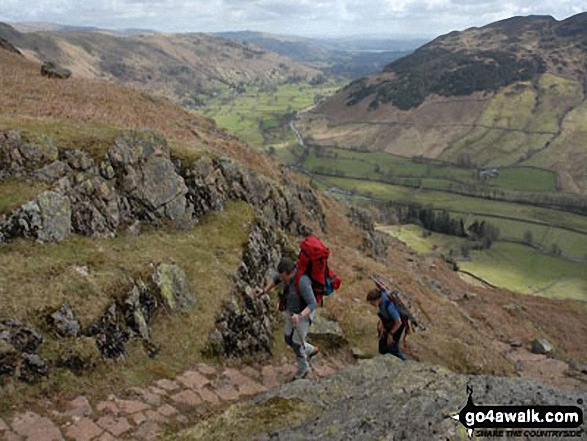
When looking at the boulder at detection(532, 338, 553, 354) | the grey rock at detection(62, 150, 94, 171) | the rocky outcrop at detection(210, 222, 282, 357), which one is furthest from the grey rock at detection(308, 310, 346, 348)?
the boulder at detection(532, 338, 553, 354)

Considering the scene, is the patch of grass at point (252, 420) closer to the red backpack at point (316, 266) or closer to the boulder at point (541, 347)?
the red backpack at point (316, 266)

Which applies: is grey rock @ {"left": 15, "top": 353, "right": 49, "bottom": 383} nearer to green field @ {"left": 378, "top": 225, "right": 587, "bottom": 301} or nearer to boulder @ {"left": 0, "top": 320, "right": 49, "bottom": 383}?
boulder @ {"left": 0, "top": 320, "right": 49, "bottom": 383}

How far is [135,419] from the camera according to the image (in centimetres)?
1580

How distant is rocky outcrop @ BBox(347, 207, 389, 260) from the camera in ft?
207

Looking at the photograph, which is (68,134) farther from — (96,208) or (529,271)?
(529,271)

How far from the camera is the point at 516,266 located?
176 meters

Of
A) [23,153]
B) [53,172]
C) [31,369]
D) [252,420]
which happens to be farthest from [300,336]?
[23,153]

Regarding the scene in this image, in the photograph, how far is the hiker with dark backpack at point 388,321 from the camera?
62.2 ft

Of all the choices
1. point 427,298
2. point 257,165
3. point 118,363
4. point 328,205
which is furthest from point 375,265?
point 118,363

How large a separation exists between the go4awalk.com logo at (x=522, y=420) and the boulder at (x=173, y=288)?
46.9ft

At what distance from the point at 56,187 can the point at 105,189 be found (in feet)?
9.67

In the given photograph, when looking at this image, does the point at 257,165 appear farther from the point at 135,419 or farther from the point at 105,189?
the point at 135,419

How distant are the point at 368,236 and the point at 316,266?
172 ft

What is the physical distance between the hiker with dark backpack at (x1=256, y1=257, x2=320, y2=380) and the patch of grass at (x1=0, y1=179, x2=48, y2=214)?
13.6 meters
